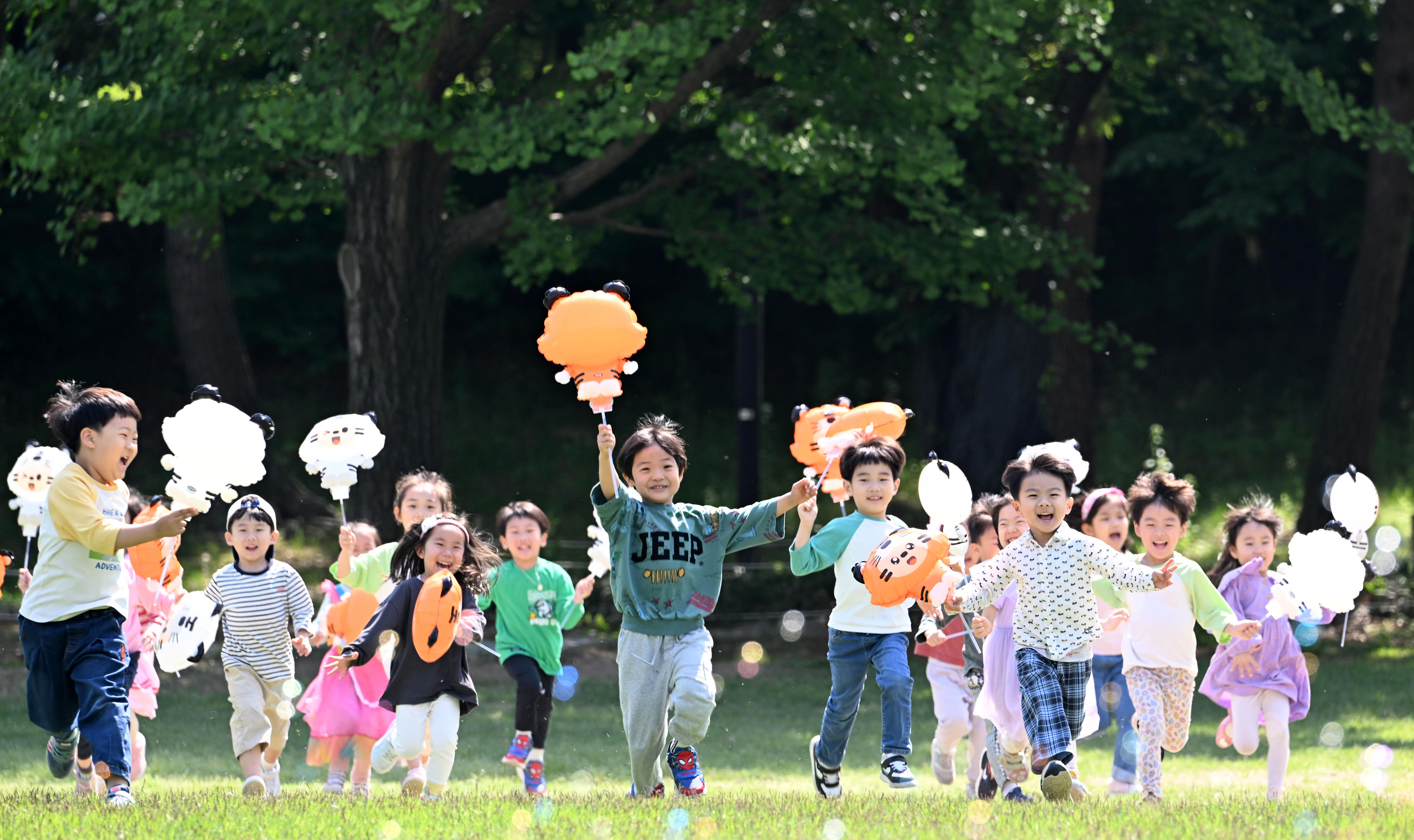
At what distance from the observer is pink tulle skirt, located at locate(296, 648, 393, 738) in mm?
7457

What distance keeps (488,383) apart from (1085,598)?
20.7 metres

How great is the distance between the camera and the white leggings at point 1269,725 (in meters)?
7.37

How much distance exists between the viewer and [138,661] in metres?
7.68

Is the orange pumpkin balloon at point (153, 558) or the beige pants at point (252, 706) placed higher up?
the orange pumpkin balloon at point (153, 558)

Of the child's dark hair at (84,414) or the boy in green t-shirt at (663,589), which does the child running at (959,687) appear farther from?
the child's dark hair at (84,414)

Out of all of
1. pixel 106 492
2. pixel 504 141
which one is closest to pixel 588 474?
pixel 504 141

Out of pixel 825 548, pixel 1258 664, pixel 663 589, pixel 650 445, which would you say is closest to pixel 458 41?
pixel 650 445

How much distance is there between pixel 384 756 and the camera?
699 centimetres

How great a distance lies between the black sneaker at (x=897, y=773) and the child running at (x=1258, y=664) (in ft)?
5.90

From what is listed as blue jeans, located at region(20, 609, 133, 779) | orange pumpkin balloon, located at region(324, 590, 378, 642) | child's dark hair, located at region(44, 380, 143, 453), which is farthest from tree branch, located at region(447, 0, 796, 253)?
blue jeans, located at region(20, 609, 133, 779)

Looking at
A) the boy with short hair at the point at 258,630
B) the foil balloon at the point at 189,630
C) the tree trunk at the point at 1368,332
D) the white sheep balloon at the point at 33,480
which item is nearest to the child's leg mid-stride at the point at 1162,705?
the boy with short hair at the point at 258,630

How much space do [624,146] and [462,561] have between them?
627cm

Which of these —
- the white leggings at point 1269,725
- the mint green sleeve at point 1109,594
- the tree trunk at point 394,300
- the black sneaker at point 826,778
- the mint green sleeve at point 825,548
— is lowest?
the black sneaker at point 826,778

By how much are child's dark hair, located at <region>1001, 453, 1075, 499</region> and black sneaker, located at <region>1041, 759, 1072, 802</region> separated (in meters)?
1.14
